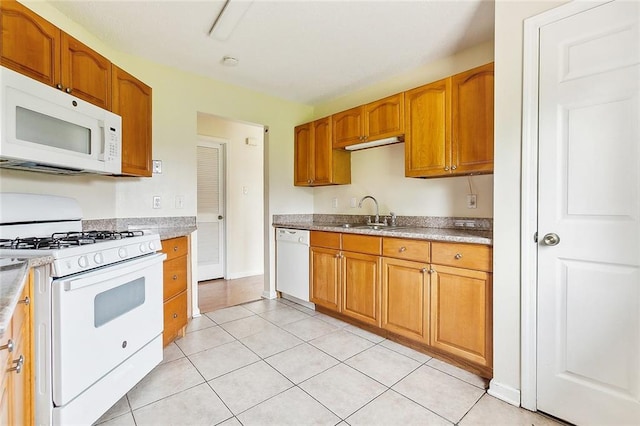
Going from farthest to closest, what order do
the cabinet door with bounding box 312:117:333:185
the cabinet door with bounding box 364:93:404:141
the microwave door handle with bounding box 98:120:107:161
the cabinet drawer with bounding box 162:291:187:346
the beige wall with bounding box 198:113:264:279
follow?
the beige wall with bounding box 198:113:264:279, the cabinet door with bounding box 312:117:333:185, the cabinet door with bounding box 364:93:404:141, the cabinet drawer with bounding box 162:291:187:346, the microwave door handle with bounding box 98:120:107:161

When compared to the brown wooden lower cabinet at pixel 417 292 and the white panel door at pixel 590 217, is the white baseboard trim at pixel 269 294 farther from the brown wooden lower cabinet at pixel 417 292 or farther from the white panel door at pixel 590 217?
the white panel door at pixel 590 217

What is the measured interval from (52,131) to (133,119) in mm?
720

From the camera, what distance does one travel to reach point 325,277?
2.93 m

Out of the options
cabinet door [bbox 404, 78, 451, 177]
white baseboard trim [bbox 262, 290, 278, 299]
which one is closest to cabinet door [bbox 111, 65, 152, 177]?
white baseboard trim [bbox 262, 290, 278, 299]

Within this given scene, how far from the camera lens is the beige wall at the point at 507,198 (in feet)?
5.42

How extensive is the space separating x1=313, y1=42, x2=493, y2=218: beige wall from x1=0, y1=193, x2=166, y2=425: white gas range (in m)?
2.14

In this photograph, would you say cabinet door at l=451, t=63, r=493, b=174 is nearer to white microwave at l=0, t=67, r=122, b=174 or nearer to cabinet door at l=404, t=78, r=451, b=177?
cabinet door at l=404, t=78, r=451, b=177

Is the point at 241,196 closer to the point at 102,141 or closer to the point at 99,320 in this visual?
the point at 102,141

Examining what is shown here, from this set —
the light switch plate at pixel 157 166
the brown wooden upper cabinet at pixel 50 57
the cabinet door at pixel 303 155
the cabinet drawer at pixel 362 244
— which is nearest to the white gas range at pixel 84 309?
the brown wooden upper cabinet at pixel 50 57

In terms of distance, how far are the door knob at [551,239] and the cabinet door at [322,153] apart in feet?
6.84

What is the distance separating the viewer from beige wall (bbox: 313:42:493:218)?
7.97 ft

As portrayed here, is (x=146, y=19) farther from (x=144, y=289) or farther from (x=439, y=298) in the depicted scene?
(x=439, y=298)

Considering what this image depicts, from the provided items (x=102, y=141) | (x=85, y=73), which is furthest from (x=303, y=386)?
(x=85, y=73)

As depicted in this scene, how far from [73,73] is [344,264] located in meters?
2.38
